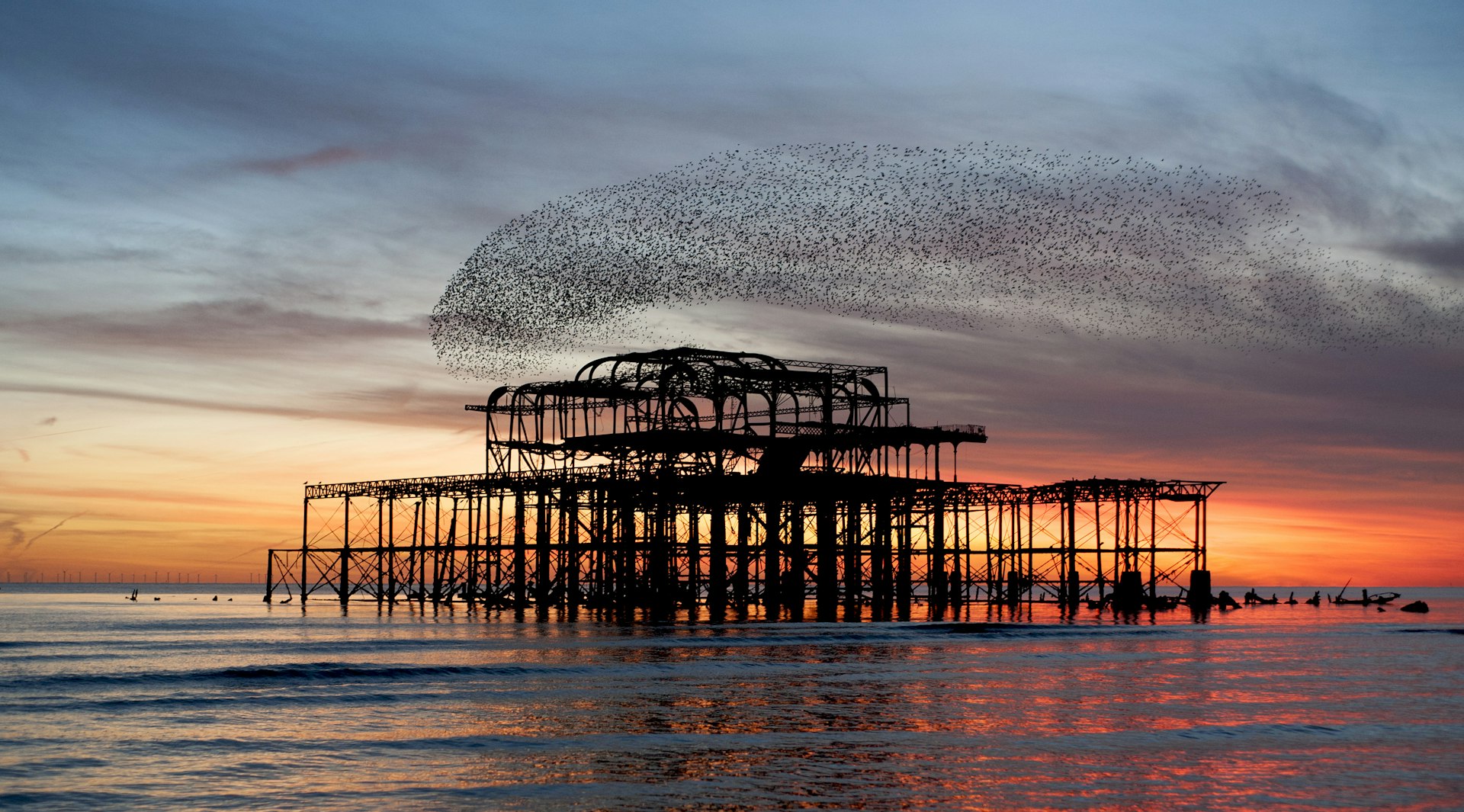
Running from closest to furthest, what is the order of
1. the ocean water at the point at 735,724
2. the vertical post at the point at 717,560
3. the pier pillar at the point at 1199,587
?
the ocean water at the point at 735,724, the vertical post at the point at 717,560, the pier pillar at the point at 1199,587

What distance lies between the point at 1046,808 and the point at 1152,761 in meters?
5.12

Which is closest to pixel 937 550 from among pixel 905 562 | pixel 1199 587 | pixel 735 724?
pixel 905 562

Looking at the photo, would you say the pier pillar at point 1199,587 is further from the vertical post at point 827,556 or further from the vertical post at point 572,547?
the vertical post at point 572,547

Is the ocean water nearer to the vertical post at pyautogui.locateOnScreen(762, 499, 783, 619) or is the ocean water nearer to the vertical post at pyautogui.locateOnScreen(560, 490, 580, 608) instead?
the vertical post at pyautogui.locateOnScreen(762, 499, 783, 619)

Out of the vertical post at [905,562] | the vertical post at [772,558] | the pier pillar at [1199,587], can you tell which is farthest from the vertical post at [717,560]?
the pier pillar at [1199,587]

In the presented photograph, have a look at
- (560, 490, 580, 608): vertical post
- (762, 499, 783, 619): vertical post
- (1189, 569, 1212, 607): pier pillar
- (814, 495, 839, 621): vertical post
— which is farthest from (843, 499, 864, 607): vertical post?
(1189, 569, 1212, 607): pier pillar

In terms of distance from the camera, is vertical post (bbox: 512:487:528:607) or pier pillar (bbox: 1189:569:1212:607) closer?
vertical post (bbox: 512:487:528:607)

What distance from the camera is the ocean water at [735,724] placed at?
21750 millimetres

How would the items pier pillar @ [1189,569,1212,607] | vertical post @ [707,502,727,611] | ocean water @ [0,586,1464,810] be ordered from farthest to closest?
pier pillar @ [1189,569,1212,607], vertical post @ [707,502,727,611], ocean water @ [0,586,1464,810]

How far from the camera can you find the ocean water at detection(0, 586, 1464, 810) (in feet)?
71.4

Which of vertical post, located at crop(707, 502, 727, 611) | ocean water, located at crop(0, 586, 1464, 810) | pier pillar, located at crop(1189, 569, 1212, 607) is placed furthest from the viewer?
pier pillar, located at crop(1189, 569, 1212, 607)

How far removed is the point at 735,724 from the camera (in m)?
29.2

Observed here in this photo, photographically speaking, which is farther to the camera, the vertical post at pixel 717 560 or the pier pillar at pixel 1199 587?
the pier pillar at pixel 1199 587

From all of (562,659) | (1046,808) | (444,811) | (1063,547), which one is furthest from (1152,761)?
(1063,547)
